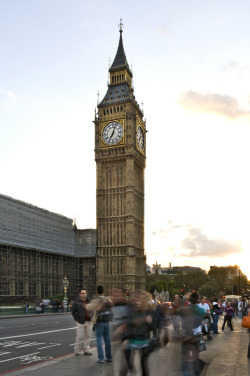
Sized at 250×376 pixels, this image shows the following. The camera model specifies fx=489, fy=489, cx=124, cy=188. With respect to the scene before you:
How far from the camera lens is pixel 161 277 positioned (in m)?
145

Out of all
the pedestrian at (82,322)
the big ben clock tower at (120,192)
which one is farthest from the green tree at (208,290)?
the pedestrian at (82,322)

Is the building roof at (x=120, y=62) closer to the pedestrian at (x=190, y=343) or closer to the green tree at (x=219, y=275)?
the pedestrian at (x=190, y=343)

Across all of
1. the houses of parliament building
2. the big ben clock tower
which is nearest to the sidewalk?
the houses of parliament building

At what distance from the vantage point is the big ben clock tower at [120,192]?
8131cm

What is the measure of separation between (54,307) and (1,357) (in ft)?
142

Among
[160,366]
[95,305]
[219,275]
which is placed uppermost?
[95,305]

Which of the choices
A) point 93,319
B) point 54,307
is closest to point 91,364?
point 93,319

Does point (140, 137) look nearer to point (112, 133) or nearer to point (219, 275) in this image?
point (112, 133)

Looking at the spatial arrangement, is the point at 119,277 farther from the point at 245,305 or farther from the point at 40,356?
the point at 40,356

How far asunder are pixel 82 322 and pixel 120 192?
71144 millimetres

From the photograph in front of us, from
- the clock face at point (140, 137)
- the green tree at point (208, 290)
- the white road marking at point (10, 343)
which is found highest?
the clock face at point (140, 137)

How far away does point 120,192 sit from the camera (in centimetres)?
8425

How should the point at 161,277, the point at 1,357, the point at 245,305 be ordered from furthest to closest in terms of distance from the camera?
the point at 161,277
the point at 245,305
the point at 1,357

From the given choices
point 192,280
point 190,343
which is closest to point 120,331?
point 190,343
